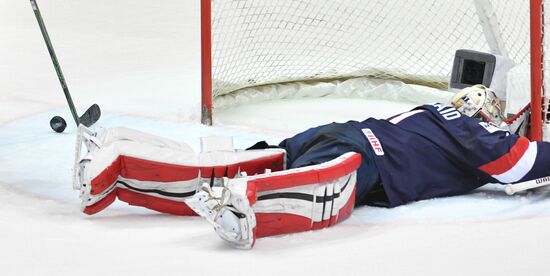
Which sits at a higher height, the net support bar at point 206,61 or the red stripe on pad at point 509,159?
the red stripe on pad at point 509,159

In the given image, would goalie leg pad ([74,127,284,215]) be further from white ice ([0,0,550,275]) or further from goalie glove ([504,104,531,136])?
goalie glove ([504,104,531,136])

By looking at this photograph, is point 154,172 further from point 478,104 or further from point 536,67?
point 536,67

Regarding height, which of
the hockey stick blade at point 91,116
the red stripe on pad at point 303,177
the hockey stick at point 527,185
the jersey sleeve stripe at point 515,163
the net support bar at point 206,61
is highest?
the red stripe on pad at point 303,177

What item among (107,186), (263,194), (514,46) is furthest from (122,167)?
(514,46)

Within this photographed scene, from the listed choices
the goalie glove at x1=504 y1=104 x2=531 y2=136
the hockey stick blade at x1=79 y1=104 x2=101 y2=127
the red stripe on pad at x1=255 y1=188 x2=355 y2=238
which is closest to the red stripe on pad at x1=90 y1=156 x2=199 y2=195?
the red stripe on pad at x1=255 y1=188 x2=355 y2=238

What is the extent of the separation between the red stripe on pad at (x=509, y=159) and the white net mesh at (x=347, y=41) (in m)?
1.38

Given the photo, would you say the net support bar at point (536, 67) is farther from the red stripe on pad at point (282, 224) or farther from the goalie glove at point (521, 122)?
the red stripe on pad at point (282, 224)

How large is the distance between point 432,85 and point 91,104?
1.32 meters

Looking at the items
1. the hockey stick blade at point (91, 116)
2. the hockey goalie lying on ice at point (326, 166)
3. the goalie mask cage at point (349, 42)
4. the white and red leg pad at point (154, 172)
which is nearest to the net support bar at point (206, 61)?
the goalie mask cage at point (349, 42)

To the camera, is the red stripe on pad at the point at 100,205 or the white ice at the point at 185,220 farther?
the red stripe on pad at the point at 100,205

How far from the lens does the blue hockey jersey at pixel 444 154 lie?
2.75 meters

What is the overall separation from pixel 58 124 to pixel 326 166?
144cm

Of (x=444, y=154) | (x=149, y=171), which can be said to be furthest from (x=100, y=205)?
(x=444, y=154)

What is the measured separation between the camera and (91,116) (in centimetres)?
387
